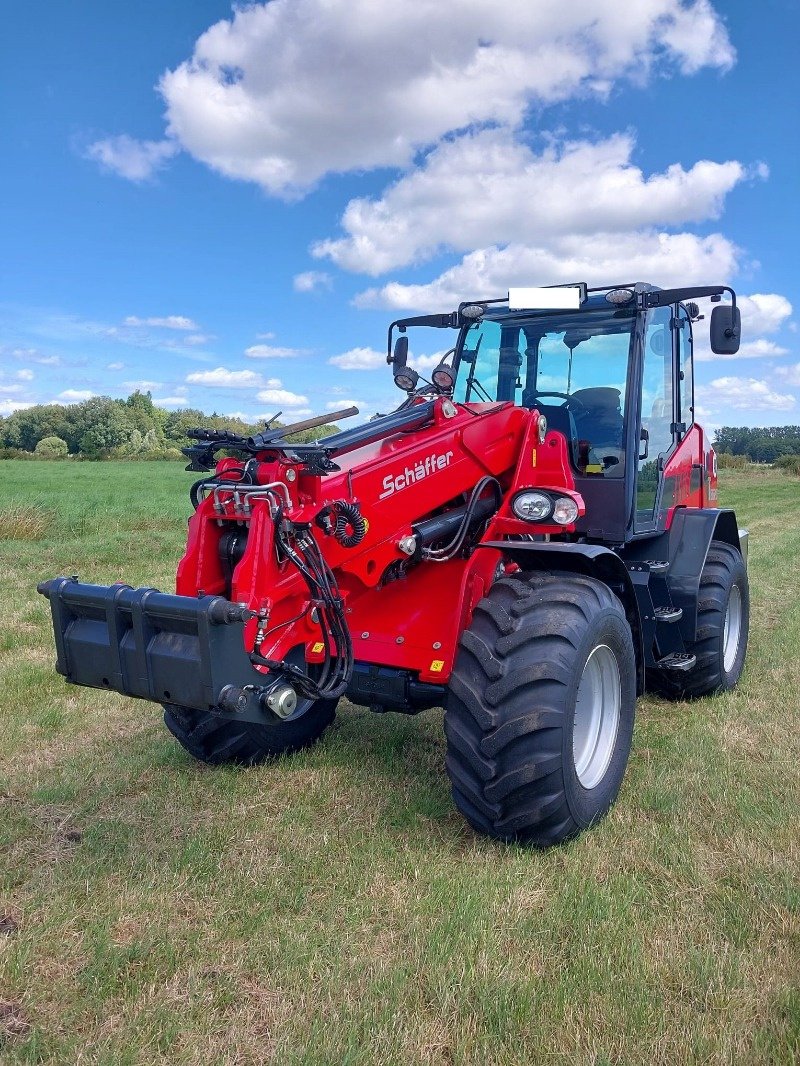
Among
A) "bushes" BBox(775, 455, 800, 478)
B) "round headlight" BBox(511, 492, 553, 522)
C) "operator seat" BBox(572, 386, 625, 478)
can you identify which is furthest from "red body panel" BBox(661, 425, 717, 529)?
"bushes" BBox(775, 455, 800, 478)

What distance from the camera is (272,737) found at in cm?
487

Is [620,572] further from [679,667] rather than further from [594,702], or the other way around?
[679,667]

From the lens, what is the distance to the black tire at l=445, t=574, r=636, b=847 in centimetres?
367

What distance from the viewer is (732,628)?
6.76 metres

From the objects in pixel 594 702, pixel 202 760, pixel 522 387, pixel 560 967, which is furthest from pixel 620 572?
pixel 202 760

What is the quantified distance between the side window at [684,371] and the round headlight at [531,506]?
2137 millimetres

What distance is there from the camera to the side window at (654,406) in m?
5.44

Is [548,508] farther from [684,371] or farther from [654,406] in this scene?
[684,371]

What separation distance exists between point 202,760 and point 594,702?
2251 mm

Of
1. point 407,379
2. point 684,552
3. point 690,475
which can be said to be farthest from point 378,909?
point 690,475

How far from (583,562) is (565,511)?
1.03 feet

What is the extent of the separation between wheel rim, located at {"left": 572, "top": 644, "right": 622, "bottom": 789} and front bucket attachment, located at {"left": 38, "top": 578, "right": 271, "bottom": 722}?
1760mm

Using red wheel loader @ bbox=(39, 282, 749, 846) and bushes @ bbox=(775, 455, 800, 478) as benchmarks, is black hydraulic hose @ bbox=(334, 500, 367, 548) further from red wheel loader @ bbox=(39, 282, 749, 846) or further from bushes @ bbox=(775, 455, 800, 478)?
bushes @ bbox=(775, 455, 800, 478)

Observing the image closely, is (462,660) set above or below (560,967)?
above
